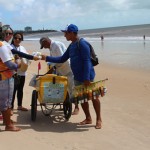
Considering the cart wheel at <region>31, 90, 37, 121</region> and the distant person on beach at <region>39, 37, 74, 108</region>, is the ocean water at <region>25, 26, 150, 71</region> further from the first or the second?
the cart wheel at <region>31, 90, 37, 121</region>

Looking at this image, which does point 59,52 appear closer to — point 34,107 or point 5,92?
point 34,107

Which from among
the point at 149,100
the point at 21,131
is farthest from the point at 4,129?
the point at 149,100

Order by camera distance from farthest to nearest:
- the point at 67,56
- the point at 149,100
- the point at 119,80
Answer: the point at 119,80 → the point at 149,100 → the point at 67,56

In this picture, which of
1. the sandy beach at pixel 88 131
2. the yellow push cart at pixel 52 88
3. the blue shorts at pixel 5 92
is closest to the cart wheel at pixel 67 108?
the sandy beach at pixel 88 131

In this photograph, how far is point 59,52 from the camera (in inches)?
275

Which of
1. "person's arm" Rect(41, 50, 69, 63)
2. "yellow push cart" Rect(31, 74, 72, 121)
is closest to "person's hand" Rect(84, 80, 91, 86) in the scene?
"yellow push cart" Rect(31, 74, 72, 121)

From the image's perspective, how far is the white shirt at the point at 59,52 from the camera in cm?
699

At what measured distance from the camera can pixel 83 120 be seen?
Answer: 6.77 metres

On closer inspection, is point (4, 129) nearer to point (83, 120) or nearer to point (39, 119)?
point (39, 119)

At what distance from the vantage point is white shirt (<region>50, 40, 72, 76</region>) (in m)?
6.99

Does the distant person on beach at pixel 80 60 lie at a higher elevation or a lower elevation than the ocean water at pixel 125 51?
higher

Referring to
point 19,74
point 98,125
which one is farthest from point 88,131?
point 19,74

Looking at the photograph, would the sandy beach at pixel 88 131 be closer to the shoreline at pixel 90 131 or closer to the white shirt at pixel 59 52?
the shoreline at pixel 90 131

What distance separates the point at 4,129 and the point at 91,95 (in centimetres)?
150
